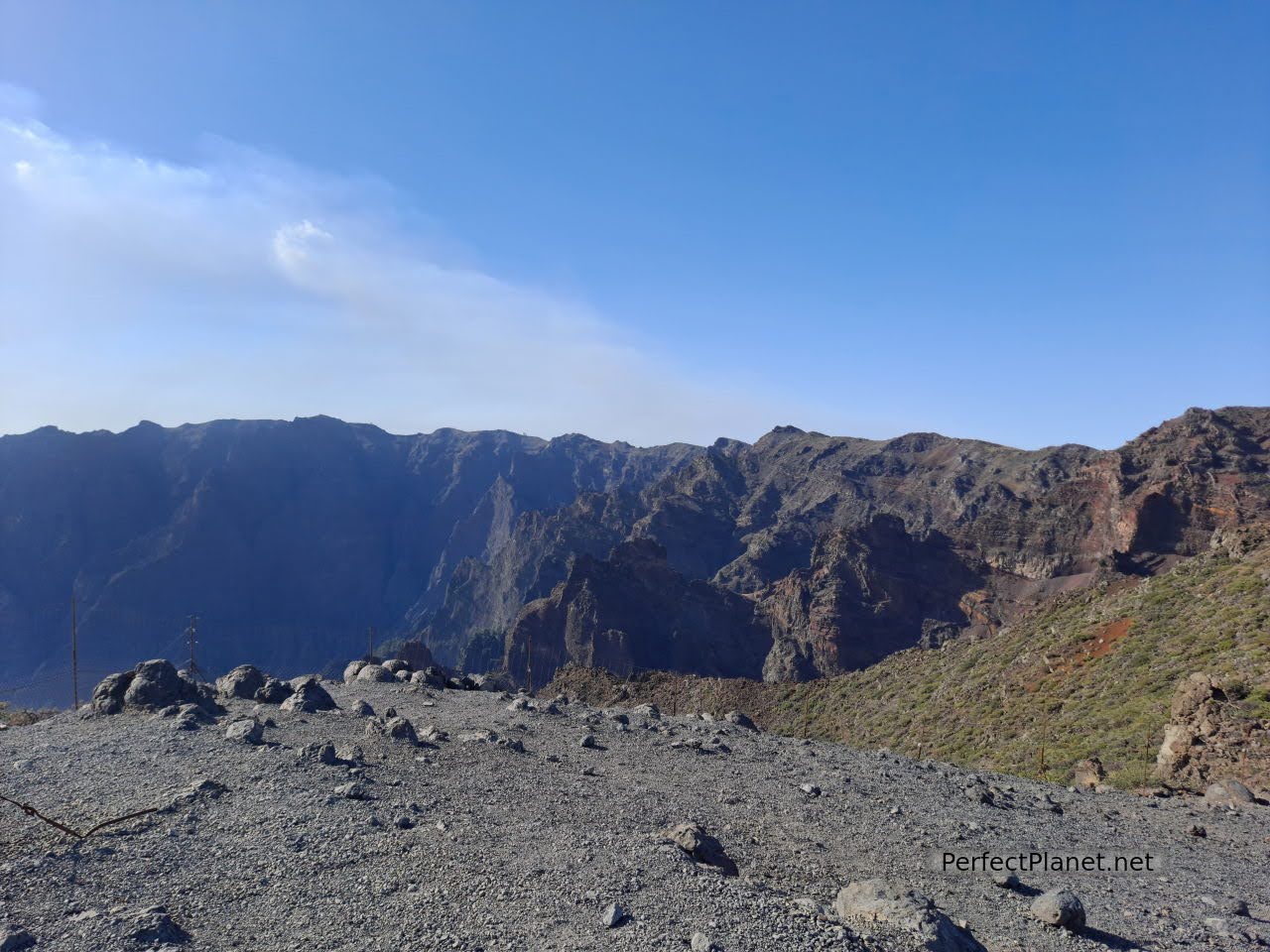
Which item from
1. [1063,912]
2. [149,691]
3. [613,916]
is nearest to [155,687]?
[149,691]

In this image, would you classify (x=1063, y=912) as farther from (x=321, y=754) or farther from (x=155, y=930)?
(x=321, y=754)

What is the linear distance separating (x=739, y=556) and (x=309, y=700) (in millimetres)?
142830

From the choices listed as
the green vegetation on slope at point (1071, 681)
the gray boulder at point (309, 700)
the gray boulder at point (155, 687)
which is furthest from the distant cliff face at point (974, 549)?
the gray boulder at point (155, 687)

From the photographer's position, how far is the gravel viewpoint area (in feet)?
22.3

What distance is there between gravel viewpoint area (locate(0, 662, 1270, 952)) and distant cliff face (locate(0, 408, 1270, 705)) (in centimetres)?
4606

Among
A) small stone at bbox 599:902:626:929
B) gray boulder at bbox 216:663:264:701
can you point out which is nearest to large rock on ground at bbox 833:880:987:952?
Answer: small stone at bbox 599:902:626:929

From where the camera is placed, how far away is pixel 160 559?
185 metres

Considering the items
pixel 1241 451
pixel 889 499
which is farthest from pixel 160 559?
pixel 1241 451

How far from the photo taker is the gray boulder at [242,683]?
16969 mm

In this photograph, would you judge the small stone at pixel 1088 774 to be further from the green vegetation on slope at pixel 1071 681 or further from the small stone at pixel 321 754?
the small stone at pixel 321 754

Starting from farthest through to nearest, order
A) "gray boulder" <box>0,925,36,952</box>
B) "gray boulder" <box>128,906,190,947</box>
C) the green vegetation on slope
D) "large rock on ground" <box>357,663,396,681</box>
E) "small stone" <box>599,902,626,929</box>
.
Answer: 1. "large rock on ground" <box>357,663,396,681</box>
2. the green vegetation on slope
3. "small stone" <box>599,902,626,929</box>
4. "gray boulder" <box>128,906,190,947</box>
5. "gray boulder" <box>0,925,36,952</box>

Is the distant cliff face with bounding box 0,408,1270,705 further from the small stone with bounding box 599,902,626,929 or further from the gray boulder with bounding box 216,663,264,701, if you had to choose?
the small stone with bounding box 599,902,626,929

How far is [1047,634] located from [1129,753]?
540 inches

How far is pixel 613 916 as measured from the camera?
6.75m
